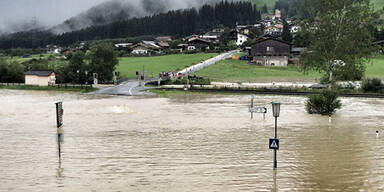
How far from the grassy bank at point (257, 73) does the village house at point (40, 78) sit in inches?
878

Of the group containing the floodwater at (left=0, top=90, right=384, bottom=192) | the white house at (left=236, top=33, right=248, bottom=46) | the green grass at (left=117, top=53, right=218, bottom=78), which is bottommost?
the floodwater at (left=0, top=90, right=384, bottom=192)

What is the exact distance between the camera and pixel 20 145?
22203mm

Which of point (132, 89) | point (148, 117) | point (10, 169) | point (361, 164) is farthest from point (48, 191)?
point (132, 89)

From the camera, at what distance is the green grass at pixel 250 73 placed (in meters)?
66.5

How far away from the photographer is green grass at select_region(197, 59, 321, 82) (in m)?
66.5

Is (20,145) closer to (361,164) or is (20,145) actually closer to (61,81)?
(361,164)

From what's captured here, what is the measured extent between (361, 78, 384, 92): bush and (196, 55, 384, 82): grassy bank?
39.6 feet

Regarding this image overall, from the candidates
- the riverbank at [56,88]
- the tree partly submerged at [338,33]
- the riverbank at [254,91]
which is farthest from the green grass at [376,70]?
the riverbank at [56,88]

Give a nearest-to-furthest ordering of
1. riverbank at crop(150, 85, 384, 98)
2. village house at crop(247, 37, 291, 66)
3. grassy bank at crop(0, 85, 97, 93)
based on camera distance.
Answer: riverbank at crop(150, 85, 384, 98) < grassy bank at crop(0, 85, 97, 93) < village house at crop(247, 37, 291, 66)

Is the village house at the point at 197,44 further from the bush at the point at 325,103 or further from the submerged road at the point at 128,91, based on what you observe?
the bush at the point at 325,103

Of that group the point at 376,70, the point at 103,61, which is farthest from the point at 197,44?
the point at 376,70

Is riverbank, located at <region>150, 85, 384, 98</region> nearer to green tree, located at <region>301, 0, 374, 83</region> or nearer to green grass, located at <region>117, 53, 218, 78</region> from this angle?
green tree, located at <region>301, 0, 374, 83</region>

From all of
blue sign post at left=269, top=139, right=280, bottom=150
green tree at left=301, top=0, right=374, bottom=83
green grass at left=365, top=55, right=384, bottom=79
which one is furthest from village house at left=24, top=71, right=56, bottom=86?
blue sign post at left=269, top=139, right=280, bottom=150

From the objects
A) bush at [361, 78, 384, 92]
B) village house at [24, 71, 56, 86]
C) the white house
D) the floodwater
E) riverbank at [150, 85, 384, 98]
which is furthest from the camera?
the white house
